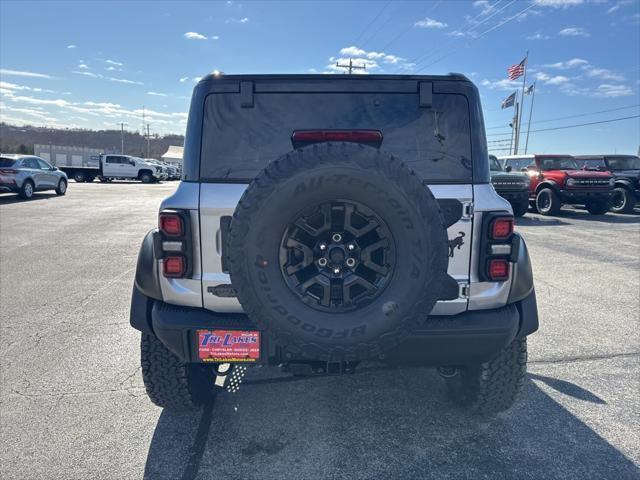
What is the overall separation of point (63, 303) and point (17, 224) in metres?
7.40

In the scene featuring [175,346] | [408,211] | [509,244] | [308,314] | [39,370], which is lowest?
[39,370]

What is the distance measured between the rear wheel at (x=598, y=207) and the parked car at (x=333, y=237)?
14.5 metres

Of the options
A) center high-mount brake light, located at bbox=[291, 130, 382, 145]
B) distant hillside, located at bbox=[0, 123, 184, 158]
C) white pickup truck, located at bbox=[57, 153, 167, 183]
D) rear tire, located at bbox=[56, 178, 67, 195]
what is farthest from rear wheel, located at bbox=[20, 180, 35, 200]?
distant hillside, located at bbox=[0, 123, 184, 158]

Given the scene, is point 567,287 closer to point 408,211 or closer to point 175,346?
point 408,211

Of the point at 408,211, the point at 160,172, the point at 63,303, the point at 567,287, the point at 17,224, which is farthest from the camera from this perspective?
the point at 160,172

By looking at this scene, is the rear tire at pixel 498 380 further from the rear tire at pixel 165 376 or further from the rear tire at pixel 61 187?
the rear tire at pixel 61 187

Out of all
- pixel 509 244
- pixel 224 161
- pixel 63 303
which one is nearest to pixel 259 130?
pixel 224 161

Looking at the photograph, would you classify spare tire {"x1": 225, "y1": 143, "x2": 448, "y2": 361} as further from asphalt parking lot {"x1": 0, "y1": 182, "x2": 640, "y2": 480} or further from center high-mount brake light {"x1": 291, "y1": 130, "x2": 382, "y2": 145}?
asphalt parking lot {"x1": 0, "y1": 182, "x2": 640, "y2": 480}

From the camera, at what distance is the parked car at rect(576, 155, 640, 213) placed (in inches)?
589

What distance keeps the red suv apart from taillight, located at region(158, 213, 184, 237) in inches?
521

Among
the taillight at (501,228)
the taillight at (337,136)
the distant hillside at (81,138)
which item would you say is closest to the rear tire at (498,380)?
the taillight at (501,228)

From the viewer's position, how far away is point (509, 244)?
2.24 metres

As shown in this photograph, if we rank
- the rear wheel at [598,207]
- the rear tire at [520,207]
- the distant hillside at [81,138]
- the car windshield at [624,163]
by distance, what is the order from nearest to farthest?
the rear tire at [520,207] → the rear wheel at [598,207] → the car windshield at [624,163] → the distant hillside at [81,138]

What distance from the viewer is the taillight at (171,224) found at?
219 centimetres
